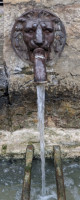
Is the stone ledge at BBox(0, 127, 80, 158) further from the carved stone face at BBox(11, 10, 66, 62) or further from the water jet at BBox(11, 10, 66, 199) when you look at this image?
the carved stone face at BBox(11, 10, 66, 62)

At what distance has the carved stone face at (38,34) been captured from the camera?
1.78 m

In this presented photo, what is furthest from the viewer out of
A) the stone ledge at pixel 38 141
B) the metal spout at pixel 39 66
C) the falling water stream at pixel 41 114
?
the stone ledge at pixel 38 141

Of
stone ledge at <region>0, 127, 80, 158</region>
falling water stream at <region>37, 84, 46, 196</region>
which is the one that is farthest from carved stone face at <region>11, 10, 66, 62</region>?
stone ledge at <region>0, 127, 80, 158</region>

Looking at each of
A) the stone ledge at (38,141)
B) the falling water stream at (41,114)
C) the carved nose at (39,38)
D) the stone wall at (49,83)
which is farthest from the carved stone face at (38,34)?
the stone ledge at (38,141)

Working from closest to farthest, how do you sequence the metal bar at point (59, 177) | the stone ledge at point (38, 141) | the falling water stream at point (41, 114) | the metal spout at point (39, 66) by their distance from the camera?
the metal bar at point (59, 177) < the metal spout at point (39, 66) < the falling water stream at point (41, 114) < the stone ledge at point (38, 141)

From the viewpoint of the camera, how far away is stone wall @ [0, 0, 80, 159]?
1.91 m

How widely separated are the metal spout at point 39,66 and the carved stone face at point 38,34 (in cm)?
4

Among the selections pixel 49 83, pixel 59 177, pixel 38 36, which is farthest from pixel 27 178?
pixel 38 36

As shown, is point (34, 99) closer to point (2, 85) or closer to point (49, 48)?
point (2, 85)

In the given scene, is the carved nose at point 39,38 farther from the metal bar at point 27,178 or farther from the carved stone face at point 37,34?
the metal bar at point 27,178

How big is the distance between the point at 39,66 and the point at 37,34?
23 cm

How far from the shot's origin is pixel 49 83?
1950 mm

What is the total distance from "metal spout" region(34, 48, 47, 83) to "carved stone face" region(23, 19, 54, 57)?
0.04 metres

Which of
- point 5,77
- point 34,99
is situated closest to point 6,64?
point 5,77
